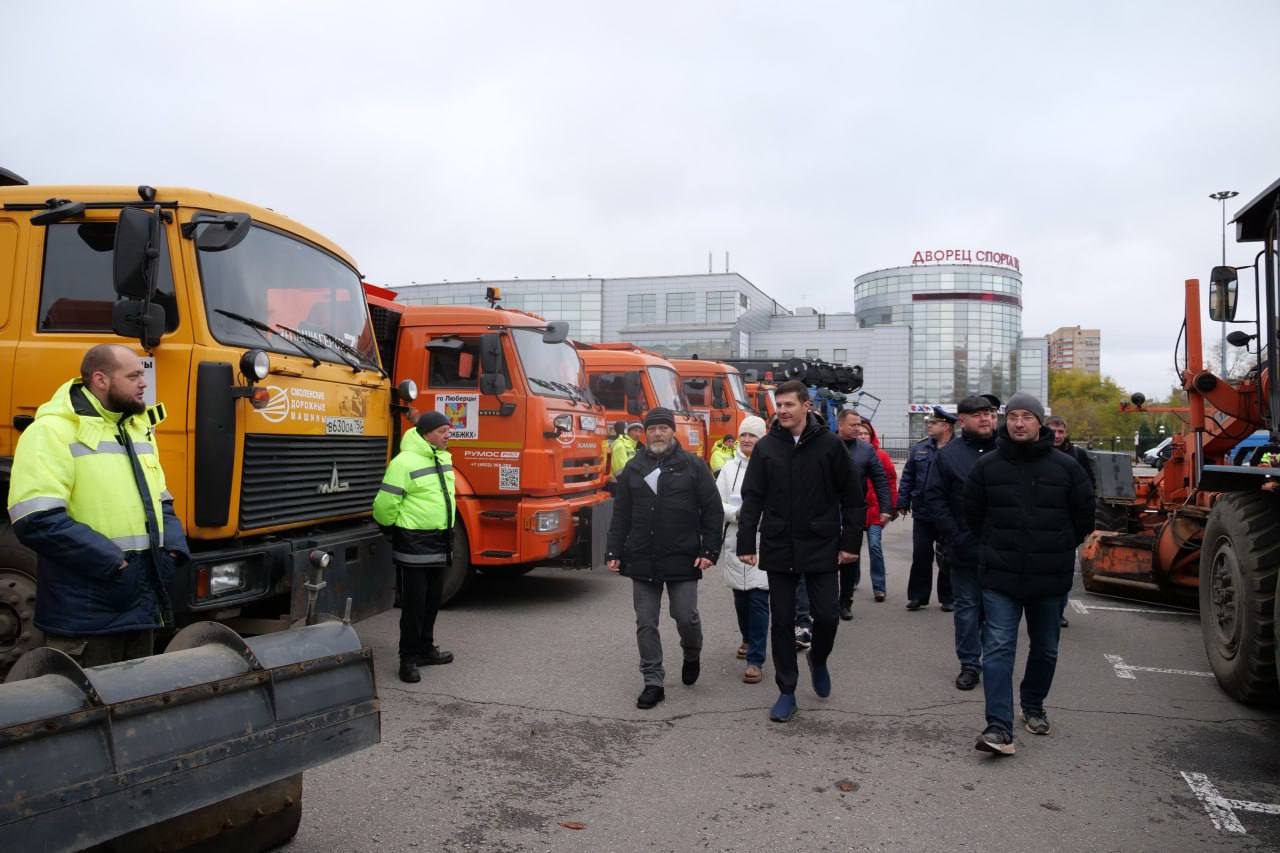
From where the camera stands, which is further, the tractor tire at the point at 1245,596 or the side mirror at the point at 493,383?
the side mirror at the point at 493,383

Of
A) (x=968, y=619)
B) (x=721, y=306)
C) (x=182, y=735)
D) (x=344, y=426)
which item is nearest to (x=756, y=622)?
(x=968, y=619)

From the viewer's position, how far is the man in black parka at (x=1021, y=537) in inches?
188

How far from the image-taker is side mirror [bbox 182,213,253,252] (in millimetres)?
4652

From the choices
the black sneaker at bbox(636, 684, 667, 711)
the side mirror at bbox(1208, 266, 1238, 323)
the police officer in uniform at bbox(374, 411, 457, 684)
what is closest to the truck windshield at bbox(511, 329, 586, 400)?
the police officer in uniform at bbox(374, 411, 457, 684)

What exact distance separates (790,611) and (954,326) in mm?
70226

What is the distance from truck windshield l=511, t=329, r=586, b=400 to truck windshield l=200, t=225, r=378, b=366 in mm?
1945

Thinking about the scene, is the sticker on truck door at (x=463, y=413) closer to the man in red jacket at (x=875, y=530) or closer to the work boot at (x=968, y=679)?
the man in red jacket at (x=875, y=530)

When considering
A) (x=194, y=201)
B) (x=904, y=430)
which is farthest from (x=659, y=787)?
(x=904, y=430)

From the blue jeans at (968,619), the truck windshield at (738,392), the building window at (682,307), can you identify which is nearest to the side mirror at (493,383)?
the blue jeans at (968,619)

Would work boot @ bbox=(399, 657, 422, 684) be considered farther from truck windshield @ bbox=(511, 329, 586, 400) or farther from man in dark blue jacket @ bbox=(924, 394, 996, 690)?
man in dark blue jacket @ bbox=(924, 394, 996, 690)

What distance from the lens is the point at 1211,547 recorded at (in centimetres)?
614

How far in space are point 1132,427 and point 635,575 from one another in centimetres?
5485

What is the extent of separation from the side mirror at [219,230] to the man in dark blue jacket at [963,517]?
4381 mm

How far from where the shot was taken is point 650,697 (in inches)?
217
